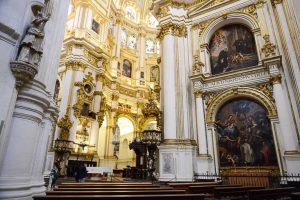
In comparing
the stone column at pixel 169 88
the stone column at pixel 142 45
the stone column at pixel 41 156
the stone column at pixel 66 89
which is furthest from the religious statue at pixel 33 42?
the stone column at pixel 142 45

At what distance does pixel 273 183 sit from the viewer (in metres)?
9.37

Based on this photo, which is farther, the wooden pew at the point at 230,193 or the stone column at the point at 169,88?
the stone column at the point at 169,88

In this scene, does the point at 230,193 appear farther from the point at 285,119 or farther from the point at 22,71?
the point at 285,119

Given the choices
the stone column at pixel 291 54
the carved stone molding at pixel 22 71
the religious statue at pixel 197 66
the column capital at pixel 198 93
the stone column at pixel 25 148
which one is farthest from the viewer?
the religious statue at pixel 197 66

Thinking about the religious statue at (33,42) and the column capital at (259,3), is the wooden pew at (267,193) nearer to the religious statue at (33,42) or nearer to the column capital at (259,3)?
the religious statue at (33,42)

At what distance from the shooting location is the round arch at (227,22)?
12.5 m

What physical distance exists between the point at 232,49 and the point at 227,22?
1997mm

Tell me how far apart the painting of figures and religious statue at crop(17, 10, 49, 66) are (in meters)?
9.93

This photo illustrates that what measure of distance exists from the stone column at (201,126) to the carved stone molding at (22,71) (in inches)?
378

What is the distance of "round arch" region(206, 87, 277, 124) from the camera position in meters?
10.5

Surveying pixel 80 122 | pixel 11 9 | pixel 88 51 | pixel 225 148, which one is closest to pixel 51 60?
pixel 11 9

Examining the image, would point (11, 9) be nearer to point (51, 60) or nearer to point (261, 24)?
point (51, 60)

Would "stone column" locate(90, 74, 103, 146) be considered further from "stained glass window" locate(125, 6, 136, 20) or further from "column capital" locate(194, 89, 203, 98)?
"stained glass window" locate(125, 6, 136, 20)

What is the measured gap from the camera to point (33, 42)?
3.86 meters
